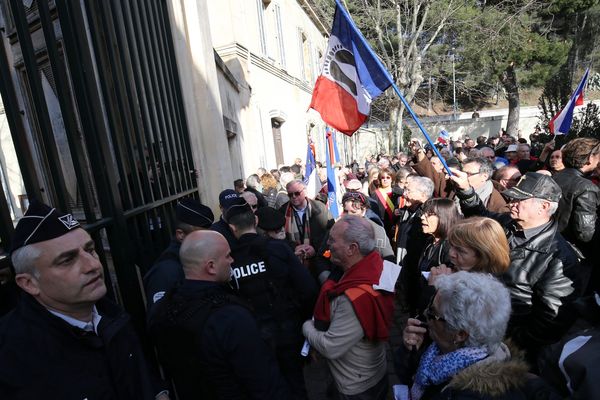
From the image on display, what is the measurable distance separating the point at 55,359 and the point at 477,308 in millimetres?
1694

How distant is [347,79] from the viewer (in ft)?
13.0

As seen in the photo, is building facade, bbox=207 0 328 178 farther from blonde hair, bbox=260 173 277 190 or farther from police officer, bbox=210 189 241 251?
police officer, bbox=210 189 241 251

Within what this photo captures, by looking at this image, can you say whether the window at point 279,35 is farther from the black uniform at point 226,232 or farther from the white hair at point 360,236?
the white hair at point 360,236

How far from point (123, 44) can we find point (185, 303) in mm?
2154

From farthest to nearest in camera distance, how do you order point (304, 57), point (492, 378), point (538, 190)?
point (304, 57) → point (538, 190) → point (492, 378)

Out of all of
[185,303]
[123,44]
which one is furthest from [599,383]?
[123,44]

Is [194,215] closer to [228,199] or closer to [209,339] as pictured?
[228,199]

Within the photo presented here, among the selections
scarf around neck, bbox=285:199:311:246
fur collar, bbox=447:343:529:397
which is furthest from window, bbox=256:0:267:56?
fur collar, bbox=447:343:529:397

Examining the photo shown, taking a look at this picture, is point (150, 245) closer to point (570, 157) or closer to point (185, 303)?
point (185, 303)

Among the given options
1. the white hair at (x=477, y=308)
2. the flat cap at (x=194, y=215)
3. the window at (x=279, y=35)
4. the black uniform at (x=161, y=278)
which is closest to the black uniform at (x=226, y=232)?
the flat cap at (x=194, y=215)

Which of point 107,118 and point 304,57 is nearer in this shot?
point 107,118

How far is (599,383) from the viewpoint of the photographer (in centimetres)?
115

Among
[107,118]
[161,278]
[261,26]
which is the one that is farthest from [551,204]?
[261,26]

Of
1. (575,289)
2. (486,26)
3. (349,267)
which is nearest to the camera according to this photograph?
(575,289)
